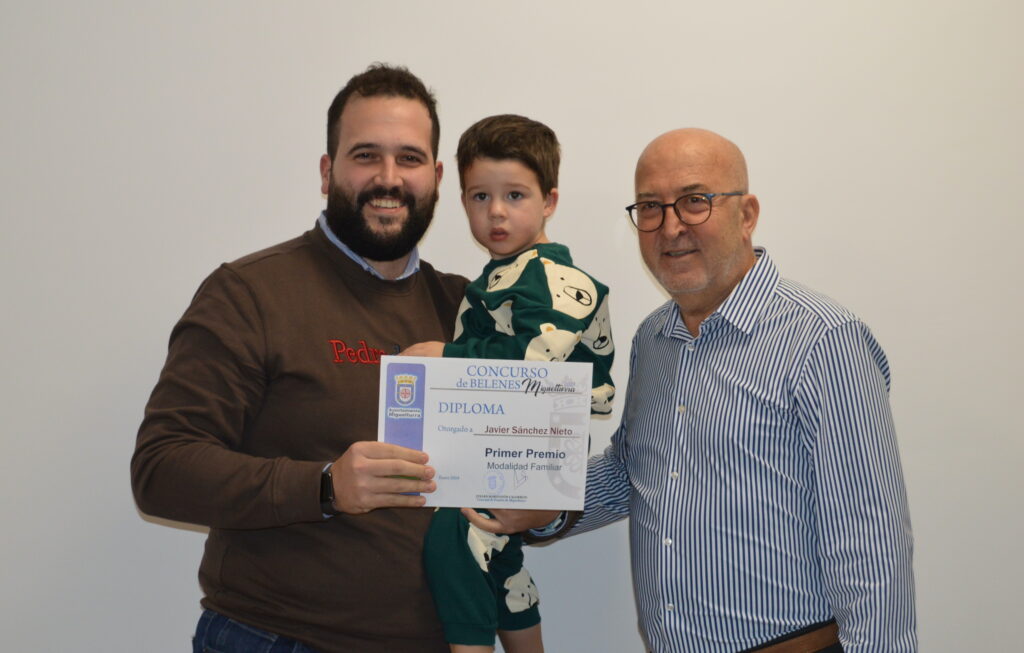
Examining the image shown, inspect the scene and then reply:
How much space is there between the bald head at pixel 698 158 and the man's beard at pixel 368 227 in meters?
0.64

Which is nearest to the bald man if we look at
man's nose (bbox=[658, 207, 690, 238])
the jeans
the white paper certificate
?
man's nose (bbox=[658, 207, 690, 238])

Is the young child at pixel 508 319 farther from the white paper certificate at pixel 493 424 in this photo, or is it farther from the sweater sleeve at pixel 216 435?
the sweater sleeve at pixel 216 435

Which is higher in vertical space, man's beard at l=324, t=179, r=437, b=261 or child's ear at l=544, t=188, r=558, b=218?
child's ear at l=544, t=188, r=558, b=218

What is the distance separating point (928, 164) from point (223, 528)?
283 centimetres

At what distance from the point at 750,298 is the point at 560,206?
114 cm

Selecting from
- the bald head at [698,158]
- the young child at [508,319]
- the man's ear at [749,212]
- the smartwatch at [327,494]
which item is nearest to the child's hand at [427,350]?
the young child at [508,319]

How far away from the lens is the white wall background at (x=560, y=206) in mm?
2936

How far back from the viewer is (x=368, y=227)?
7.71 ft

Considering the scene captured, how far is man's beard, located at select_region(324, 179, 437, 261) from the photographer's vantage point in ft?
7.73

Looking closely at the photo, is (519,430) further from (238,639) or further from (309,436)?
(238,639)

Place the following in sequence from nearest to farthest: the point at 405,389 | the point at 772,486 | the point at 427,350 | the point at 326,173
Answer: the point at 405,389
the point at 772,486
the point at 427,350
the point at 326,173

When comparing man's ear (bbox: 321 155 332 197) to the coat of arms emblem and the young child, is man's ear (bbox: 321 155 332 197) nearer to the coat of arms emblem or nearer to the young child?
the young child

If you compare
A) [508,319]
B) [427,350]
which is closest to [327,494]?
[427,350]

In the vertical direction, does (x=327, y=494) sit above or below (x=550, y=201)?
below
